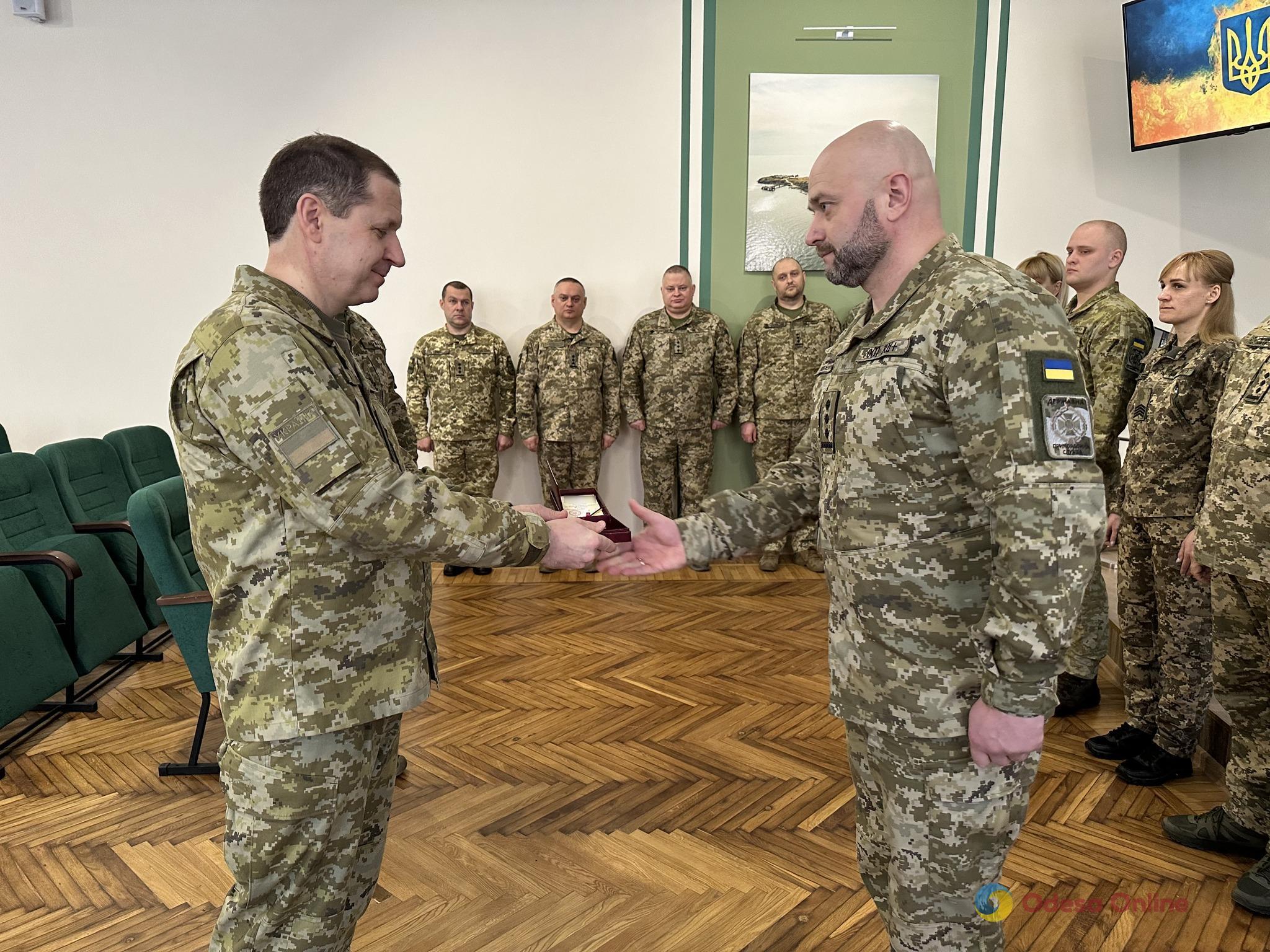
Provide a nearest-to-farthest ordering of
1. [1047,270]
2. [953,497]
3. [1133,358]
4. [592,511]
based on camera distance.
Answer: [953,497], [592,511], [1133,358], [1047,270]

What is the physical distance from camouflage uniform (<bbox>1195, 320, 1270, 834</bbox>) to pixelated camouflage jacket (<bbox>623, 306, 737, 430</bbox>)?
3781 millimetres

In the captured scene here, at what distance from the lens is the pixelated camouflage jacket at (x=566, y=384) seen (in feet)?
20.0

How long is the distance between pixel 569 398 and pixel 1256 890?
4.60 m

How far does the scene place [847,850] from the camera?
2602 millimetres

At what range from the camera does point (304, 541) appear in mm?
1598

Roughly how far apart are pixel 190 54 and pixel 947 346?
6.51 metres

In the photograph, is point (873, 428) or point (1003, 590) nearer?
point (1003, 590)

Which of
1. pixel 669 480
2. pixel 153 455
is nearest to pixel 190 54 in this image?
pixel 153 455

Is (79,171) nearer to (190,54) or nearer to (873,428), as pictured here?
(190,54)

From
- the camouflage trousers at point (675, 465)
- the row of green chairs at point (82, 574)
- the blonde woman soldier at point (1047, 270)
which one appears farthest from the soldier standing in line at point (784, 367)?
the row of green chairs at point (82, 574)

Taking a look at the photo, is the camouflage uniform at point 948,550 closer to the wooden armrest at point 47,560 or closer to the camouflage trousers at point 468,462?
the wooden armrest at point 47,560

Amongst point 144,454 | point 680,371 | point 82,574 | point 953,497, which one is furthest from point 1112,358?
point 144,454

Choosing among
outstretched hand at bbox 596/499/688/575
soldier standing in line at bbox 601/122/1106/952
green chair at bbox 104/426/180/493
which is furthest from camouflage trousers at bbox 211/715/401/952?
green chair at bbox 104/426/180/493

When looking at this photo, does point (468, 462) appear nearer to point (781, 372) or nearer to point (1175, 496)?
point (781, 372)
